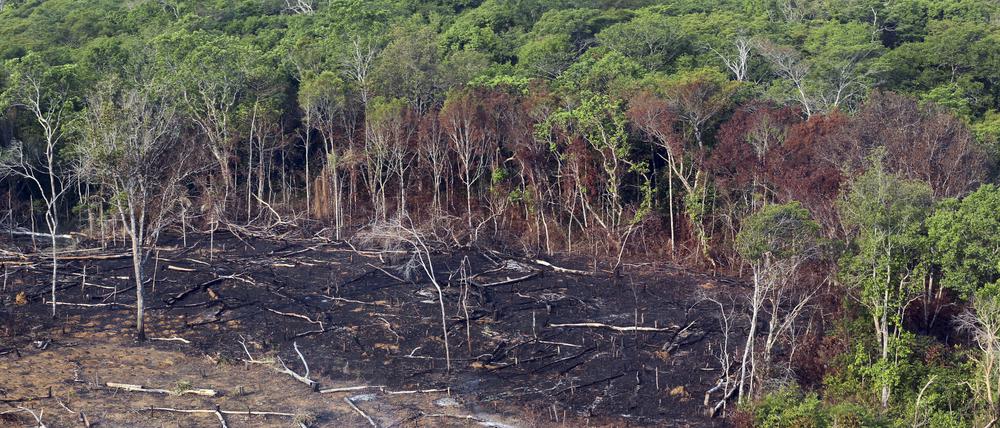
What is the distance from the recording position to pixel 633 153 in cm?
3884

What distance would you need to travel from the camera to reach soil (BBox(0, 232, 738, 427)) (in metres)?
20.8

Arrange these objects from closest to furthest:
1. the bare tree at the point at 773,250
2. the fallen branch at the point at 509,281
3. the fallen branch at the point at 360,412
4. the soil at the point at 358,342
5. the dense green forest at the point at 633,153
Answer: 1. the fallen branch at the point at 360,412
2. the soil at the point at 358,342
3. the bare tree at the point at 773,250
4. the dense green forest at the point at 633,153
5. the fallen branch at the point at 509,281

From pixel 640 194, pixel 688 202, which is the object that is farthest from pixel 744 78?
pixel 688 202

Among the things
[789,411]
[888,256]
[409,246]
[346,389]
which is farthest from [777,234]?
[409,246]

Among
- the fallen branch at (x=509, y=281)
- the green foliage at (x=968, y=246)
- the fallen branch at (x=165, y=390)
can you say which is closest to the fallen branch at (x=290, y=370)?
the fallen branch at (x=165, y=390)

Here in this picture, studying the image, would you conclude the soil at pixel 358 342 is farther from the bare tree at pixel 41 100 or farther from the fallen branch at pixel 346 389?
the bare tree at pixel 41 100

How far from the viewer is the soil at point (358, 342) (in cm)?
2083

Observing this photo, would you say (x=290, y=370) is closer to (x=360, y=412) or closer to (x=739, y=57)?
(x=360, y=412)

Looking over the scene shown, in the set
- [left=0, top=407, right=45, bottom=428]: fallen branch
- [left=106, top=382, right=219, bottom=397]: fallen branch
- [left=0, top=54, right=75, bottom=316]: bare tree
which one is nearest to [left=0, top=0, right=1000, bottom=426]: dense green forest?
[left=0, top=54, right=75, bottom=316]: bare tree

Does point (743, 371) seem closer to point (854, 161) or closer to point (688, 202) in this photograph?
point (854, 161)

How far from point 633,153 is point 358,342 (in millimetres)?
17038

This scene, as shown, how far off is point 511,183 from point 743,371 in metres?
22.0

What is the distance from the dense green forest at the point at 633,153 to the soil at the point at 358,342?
1635 millimetres

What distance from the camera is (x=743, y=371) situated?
66.9 feet
